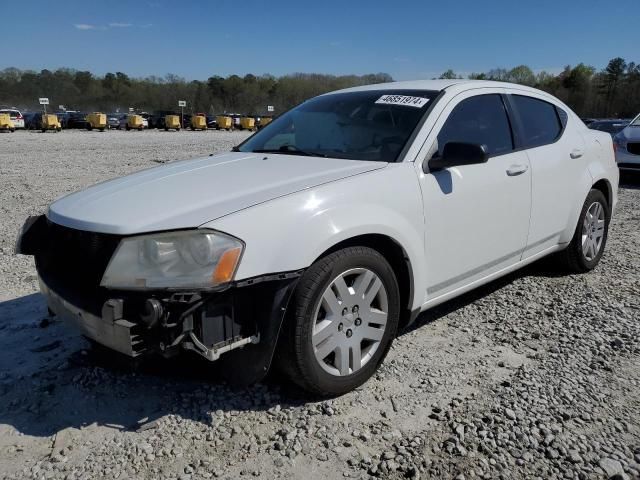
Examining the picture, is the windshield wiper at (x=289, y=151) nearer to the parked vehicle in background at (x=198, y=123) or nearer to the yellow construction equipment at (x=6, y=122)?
the yellow construction equipment at (x=6, y=122)

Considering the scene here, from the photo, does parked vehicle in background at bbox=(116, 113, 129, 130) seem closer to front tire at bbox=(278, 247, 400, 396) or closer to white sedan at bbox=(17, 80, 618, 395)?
white sedan at bbox=(17, 80, 618, 395)

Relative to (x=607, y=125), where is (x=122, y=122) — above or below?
below

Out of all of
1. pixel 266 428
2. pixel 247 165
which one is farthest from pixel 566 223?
pixel 266 428

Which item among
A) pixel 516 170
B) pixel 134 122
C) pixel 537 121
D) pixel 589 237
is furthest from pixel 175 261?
pixel 134 122

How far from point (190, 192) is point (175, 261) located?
1.66 ft

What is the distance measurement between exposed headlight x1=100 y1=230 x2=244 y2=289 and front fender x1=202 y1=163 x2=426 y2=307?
58mm

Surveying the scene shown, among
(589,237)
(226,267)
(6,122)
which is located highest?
(6,122)

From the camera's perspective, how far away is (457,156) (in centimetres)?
303

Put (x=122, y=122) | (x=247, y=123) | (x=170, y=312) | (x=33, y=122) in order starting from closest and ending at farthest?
(x=170, y=312) < (x=33, y=122) < (x=122, y=122) < (x=247, y=123)

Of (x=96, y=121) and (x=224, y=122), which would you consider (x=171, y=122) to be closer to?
(x=224, y=122)

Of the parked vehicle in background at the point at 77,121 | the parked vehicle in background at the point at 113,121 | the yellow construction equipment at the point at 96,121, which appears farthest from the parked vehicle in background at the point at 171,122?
the parked vehicle in background at the point at 77,121

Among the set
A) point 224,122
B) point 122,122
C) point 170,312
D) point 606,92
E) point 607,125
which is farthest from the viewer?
point 606,92

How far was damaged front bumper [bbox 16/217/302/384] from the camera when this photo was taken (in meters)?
2.22

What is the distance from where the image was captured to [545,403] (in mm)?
2732
